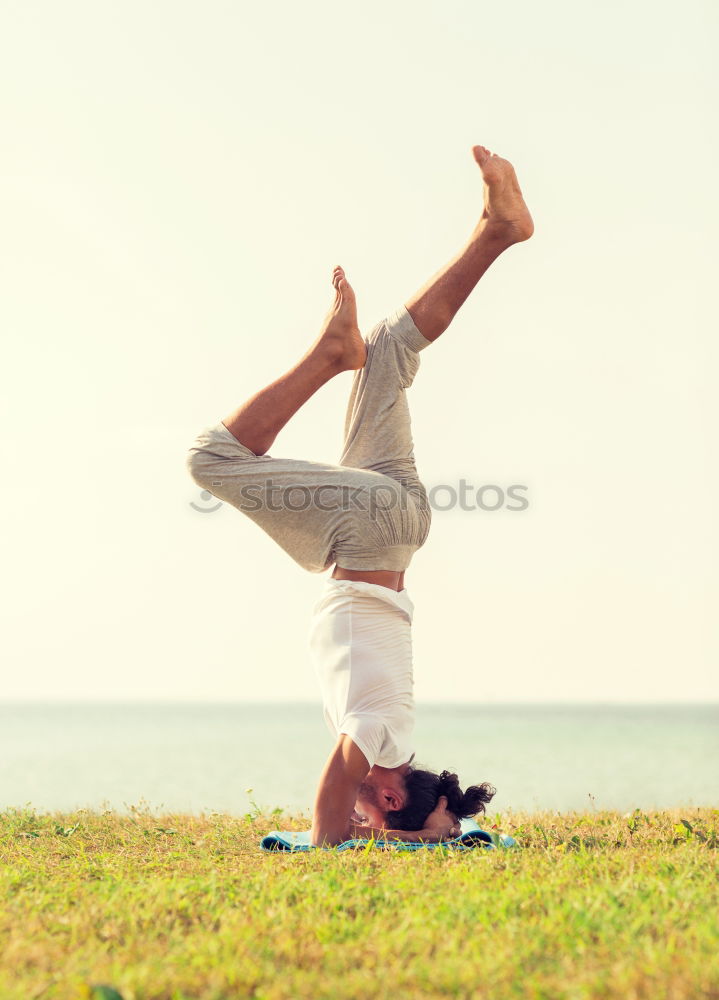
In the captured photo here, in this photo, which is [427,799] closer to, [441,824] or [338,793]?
[441,824]

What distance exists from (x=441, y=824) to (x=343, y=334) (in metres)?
2.30

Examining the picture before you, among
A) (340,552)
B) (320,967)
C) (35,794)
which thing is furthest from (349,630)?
(35,794)

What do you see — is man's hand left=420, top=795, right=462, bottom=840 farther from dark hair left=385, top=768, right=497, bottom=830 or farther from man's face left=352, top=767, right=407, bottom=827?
man's face left=352, top=767, right=407, bottom=827

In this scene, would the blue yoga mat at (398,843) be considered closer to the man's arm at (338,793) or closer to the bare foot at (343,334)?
the man's arm at (338,793)

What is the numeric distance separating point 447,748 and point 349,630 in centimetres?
3047

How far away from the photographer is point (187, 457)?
4.40 meters

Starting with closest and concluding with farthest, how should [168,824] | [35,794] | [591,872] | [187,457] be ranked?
[591,872] < [187,457] < [168,824] < [35,794]

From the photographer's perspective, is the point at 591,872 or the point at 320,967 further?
the point at 591,872

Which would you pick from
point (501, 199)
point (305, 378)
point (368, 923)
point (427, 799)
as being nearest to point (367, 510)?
point (305, 378)

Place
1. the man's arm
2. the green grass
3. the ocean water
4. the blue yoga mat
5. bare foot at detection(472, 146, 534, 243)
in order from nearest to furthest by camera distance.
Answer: the green grass → the blue yoga mat → the man's arm → bare foot at detection(472, 146, 534, 243) → the ocean water

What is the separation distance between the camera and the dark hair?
4.45 meters

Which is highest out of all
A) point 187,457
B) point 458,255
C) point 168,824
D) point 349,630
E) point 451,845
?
point 458,255

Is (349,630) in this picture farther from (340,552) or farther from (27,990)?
(27,990)

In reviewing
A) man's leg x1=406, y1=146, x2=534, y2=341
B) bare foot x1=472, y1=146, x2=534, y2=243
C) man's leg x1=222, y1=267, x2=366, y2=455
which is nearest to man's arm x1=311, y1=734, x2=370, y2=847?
man's leg x1=222, y1=267, x2=366, y2=455
